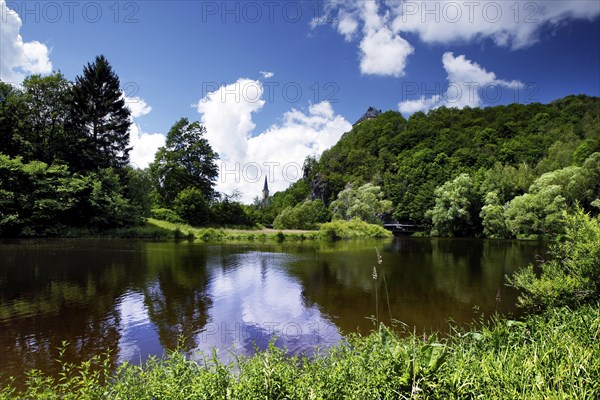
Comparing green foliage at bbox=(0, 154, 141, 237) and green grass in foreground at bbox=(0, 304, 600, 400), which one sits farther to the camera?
green foliage at bbox=(0, 154, 141, 237)

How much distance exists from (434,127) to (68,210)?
108131mm

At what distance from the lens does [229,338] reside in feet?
27.3

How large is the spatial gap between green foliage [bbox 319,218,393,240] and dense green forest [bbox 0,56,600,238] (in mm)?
7795

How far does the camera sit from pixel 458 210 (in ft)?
202

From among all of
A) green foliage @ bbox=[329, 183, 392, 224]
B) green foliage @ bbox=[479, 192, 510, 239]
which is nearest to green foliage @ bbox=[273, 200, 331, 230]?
green foliage @ bbox=[329, 183, 392, 224]

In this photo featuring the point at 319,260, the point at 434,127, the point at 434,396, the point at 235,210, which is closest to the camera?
the point at 434,396

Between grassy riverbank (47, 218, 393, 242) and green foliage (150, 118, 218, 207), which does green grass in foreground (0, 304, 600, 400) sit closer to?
grassy riverbank (47, 218, 393, 242)

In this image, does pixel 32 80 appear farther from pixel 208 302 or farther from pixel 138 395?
pixel 138 395

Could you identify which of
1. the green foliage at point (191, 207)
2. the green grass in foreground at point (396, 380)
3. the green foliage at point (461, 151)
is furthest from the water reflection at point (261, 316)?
the green foliage at point (461, 151)

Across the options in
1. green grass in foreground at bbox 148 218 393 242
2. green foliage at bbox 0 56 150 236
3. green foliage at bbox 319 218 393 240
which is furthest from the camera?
green foliage at bbox 319 218 393 240

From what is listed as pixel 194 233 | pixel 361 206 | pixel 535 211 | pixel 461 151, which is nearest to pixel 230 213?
pixel 194 233

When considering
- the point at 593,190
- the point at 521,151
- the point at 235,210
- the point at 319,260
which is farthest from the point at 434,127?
the point at 319,260

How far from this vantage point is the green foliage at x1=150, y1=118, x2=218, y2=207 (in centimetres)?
5112

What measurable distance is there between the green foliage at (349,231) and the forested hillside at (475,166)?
692 inches
